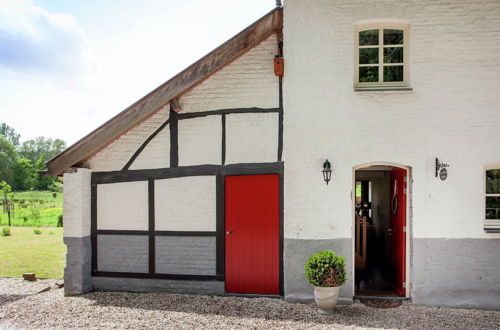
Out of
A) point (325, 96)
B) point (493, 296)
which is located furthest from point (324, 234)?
point (493, 296)

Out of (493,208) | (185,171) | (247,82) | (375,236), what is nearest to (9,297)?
(185,171)

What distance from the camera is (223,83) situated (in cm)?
695

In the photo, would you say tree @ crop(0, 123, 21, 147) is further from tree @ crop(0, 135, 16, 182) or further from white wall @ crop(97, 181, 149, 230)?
white wall @ crop(97, 181, 149, 230)

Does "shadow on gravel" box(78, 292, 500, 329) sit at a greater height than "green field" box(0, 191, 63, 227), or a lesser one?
greater

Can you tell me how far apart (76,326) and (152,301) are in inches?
55.2

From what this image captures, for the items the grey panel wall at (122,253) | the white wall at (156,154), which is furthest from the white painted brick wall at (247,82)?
the grey panel wall at (122,253)

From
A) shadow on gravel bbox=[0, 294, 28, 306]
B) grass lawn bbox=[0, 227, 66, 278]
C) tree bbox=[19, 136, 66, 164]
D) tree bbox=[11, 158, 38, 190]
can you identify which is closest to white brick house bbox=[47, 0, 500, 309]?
shadow on gravel bbox=[0, 294, 28, 306]

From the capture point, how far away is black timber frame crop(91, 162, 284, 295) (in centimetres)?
681

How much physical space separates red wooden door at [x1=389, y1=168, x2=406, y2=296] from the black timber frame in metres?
2.37

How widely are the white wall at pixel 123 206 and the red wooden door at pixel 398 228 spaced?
511 centimetres

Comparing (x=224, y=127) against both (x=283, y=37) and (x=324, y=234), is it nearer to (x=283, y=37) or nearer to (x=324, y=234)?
(x=283, y=37)

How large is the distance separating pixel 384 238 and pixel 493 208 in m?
3.69

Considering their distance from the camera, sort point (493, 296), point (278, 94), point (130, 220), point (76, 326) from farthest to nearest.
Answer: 1. point (130, 220)
2. point (278, 94)
3. point (493, 296)
4. point (76, 326)

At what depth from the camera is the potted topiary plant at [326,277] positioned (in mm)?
5953
